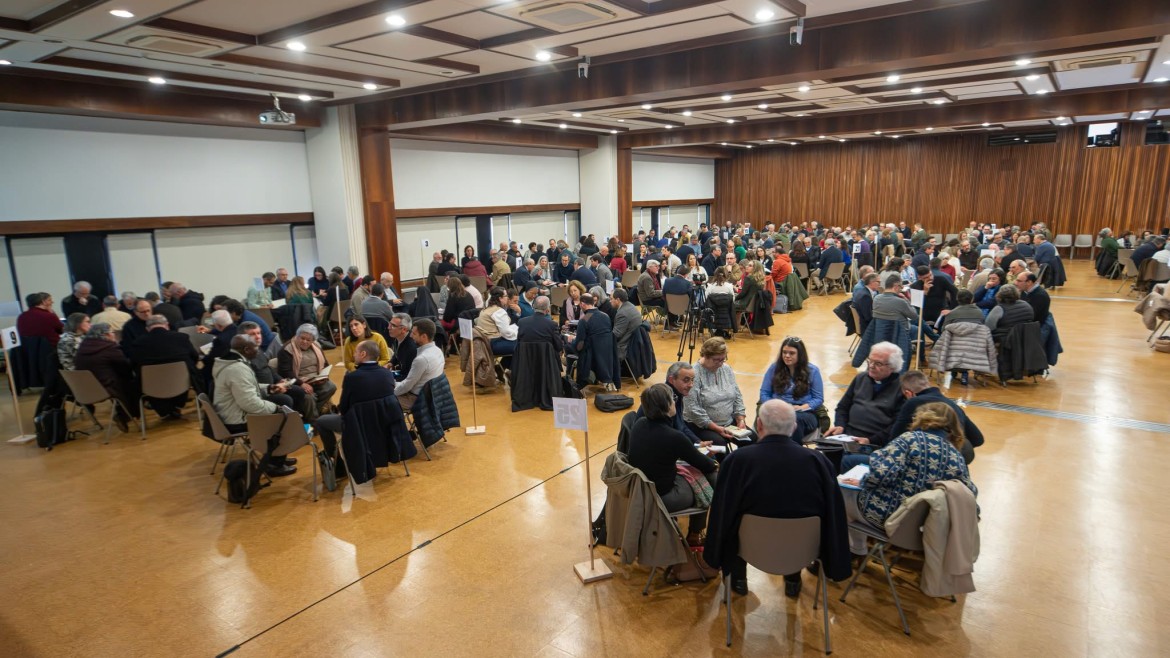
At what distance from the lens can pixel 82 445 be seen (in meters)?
6.26

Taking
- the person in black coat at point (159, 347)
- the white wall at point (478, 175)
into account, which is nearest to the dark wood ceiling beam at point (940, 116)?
the white wall at point (478, 175)

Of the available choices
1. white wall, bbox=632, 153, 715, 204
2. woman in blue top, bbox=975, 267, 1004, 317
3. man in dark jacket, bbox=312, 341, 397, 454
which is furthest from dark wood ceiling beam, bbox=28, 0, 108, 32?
white wall, bbox=632, 153, 715, 204

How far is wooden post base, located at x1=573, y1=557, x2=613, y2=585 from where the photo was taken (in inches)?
149

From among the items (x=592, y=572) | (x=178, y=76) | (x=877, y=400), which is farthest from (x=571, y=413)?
(x=178, y=76)

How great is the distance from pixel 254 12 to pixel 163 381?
11.5ft

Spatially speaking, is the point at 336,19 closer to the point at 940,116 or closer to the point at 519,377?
the point at 519,377

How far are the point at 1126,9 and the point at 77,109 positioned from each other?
10964 millimetres

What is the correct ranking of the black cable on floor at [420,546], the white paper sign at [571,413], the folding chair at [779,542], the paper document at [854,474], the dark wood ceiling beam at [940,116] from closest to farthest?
the folding chair at [779,542] → the black cable on floor at [420,546] → the paper document at [854,474] → the white paper sign at [571,413] → the dark wood ceiling beam at [940,116]

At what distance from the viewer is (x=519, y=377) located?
6.84 meters

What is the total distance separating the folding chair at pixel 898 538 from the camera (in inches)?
124

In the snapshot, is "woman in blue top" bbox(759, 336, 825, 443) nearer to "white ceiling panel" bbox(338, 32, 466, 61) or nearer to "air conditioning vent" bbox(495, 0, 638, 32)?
"air conditioning vent" bbox(495, 0, 638, 32)

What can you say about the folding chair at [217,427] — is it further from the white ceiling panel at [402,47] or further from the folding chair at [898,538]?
the folding chair at [898,538]

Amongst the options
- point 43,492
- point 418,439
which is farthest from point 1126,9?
point 43,492

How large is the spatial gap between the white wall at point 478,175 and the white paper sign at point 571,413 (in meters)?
10.2
